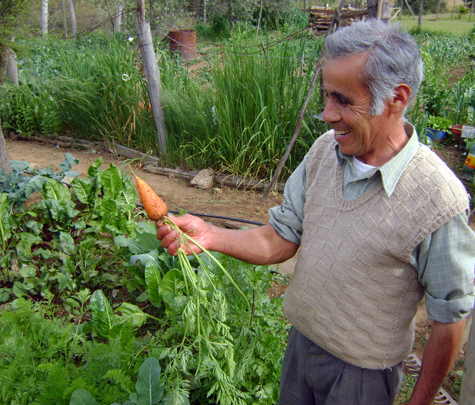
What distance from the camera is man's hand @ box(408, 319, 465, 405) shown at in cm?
124

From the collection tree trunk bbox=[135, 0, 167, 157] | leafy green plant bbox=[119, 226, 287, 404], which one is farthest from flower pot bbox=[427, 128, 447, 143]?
leafy green plant bbox=[119, 226, 287, 404]

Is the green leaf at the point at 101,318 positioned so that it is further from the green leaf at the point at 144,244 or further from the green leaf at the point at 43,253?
the green leaf at the point at 43,253

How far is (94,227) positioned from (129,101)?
9.96 ft

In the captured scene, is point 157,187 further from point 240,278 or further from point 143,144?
point 240,278

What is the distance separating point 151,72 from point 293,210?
4.57m

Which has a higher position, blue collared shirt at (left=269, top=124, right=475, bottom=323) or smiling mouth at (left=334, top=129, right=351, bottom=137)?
smiling mouth at (left=334, top=129, right=351, bottom=137)

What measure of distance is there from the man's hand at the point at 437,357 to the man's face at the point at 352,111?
0.59 metres

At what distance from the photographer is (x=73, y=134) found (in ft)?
23.3

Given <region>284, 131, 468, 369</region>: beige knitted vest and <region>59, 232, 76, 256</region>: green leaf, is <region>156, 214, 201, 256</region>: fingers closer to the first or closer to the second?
<region>284, 131, 468, 369</region>: beige knitted vest

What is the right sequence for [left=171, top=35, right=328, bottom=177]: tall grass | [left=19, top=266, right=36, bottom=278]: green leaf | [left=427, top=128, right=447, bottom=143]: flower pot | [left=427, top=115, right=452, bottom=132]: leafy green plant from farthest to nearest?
[left=427, top=115, right=452, bottom=132]: leafy green plant → [left=427, top=128, right=447, bottom=143]: flower pot → [left=171, top=35, right=328, bottom=177]: tall grass → [left=19, top=266, right=36, bottom=278]: green leaf

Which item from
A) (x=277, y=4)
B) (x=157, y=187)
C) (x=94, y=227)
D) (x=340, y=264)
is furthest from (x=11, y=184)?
(x=277, y=4)

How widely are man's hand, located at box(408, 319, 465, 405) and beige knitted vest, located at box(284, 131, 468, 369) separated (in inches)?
5.0

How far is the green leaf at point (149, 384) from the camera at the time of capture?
167 cm

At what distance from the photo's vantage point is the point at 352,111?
1.30 m
